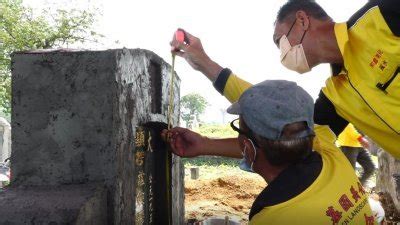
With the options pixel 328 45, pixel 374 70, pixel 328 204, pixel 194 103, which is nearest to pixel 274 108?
pixel 328 204

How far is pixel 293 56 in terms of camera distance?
9.03ft

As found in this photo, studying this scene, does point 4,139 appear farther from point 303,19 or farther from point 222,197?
point 303,19

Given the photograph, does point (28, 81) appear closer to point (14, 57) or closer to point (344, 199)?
point (14, 57)

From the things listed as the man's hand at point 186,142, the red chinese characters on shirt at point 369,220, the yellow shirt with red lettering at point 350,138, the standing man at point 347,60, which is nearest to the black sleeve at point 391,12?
the standing man at point 347,60

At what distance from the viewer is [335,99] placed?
2514 mm

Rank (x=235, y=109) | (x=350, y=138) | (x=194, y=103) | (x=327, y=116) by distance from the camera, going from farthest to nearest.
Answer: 1. (x=194, y=103)
2. (x=350, y=138)
3. (x=327, y=116)
4. (x=235, y=109)

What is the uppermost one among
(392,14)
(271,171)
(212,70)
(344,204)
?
Answer: (392,14)

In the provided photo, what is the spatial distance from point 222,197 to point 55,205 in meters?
7.34

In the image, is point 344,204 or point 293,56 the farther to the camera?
point 293,56

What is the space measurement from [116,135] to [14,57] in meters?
0.79

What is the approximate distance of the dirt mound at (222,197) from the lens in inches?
277

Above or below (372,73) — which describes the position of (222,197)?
below

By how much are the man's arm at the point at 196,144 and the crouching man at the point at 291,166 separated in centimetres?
69

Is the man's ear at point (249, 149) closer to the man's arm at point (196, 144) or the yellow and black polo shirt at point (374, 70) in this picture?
the man's arm at point (196, 144)
